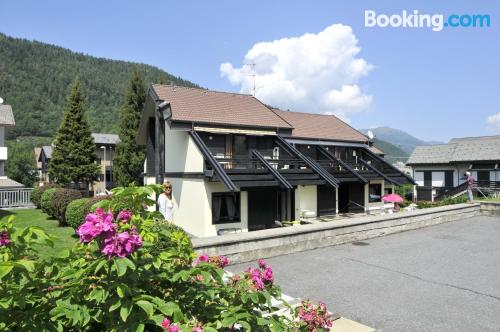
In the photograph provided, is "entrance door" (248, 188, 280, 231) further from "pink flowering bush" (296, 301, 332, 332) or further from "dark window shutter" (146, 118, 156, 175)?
"pink flowering bush" (296, 301, 332, 332)

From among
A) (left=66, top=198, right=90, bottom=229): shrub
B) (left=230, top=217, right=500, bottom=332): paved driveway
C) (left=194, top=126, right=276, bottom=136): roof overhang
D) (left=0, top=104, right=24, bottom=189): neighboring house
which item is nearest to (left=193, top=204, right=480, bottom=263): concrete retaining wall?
(left=230, top=217, right=500, bottom=332): paved driveway

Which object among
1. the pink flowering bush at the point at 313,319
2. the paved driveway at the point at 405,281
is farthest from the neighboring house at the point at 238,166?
the pink flowering bush at the point at 313,319

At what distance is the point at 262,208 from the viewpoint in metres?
17.8

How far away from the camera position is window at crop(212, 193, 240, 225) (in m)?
16.6

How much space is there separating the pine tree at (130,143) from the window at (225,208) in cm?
2429

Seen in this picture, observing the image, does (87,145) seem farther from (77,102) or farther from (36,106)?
(36,106)

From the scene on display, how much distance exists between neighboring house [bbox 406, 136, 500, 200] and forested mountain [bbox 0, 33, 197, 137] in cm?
6256

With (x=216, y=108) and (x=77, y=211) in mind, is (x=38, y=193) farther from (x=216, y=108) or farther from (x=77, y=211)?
(x=216, y=108)

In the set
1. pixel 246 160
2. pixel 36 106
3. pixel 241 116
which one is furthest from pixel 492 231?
pixel 36 106

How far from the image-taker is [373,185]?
25.1 m

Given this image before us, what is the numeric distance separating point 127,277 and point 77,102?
4051cm

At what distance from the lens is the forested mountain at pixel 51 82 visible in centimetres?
9825

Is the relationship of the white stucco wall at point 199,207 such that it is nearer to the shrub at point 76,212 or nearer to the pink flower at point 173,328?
the shrub at point 76,212

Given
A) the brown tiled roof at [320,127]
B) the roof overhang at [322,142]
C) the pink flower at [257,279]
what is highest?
the brown tiled roof at [320,127]
